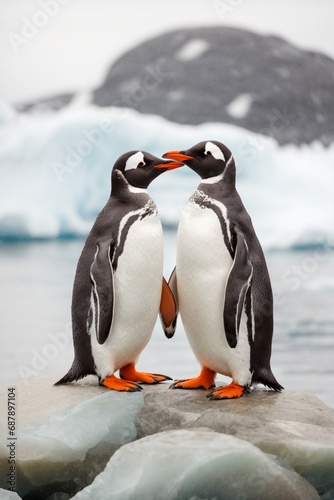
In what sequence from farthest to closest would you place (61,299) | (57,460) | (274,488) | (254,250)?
(61,299)
(254,250)
(57,460)
(274,488)

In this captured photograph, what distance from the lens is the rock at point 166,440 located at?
210 centimetres

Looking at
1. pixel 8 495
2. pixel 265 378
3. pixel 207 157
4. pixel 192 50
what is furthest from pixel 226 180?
pixel 192 50

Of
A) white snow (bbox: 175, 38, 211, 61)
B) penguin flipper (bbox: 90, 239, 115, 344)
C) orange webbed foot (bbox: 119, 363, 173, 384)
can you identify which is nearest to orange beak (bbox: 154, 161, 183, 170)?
penguin flipper (bbox: 90, 239, 115, 344)

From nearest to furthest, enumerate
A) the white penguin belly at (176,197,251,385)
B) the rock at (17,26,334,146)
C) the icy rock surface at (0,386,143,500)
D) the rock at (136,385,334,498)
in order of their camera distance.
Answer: the rock at (136,385,334,498), the icy rock surface at (0,386,143,500), the white penguin belly at (176,197,251,385), the rock at (17,26,334,146)

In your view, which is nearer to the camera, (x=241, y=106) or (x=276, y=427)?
(x=276, y=427)

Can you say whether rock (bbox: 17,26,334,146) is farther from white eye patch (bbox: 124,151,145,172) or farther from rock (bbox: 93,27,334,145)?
white eye patch (bbox: 124,151,145,172)

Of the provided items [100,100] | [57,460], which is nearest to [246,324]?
[57,460]

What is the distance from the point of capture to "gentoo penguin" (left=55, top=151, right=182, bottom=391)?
2.43 m

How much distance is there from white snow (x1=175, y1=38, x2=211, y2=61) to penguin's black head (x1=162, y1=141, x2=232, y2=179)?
252 centimetres

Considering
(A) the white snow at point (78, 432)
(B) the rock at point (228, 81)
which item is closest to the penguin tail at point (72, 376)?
(A) the white snow at point (78, 432)

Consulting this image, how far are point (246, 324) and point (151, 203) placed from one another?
0.44 meters

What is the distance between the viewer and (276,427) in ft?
7.37

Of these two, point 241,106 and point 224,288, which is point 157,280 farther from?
point 241,106

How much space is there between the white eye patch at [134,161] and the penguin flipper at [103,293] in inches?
10.0
